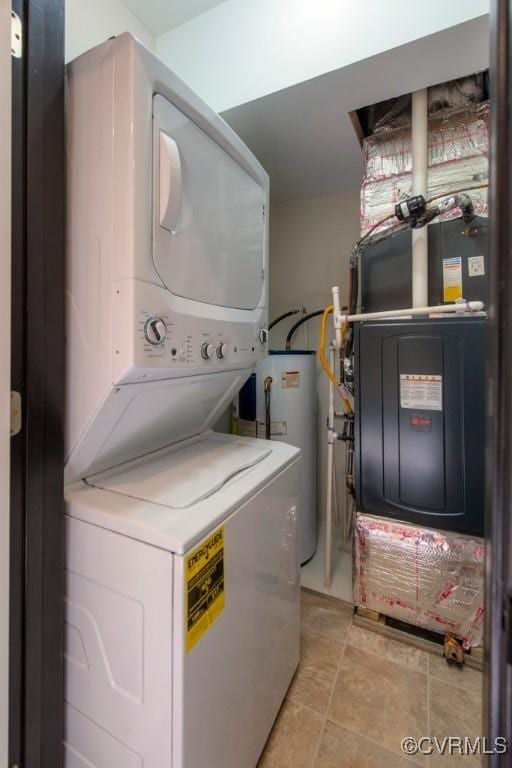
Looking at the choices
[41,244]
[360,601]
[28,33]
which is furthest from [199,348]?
[360,601]

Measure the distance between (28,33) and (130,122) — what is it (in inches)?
12.2

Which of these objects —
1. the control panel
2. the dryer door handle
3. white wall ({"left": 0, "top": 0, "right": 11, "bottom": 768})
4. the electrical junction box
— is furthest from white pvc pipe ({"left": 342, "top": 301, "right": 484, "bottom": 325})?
white wall ({"left": 0, "top": 0, "right": 11, "bottom": 768})

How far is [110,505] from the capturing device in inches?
36.8

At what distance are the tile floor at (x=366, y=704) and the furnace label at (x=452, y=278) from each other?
5.90ft

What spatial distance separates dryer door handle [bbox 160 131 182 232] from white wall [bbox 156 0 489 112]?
36.6 inches

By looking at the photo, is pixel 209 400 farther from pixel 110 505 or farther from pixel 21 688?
pixel 21 688

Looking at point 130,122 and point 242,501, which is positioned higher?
point 130,122

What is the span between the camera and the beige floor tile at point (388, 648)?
1.63m

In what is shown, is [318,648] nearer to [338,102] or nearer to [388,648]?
[388,648]

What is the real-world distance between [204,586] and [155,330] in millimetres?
667

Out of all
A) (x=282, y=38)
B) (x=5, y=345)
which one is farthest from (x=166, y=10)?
(x=5, y=345)

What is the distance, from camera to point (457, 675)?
156cm

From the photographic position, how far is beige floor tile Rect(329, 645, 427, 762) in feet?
4.38

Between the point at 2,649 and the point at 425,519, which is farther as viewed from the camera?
the point at 425,519
